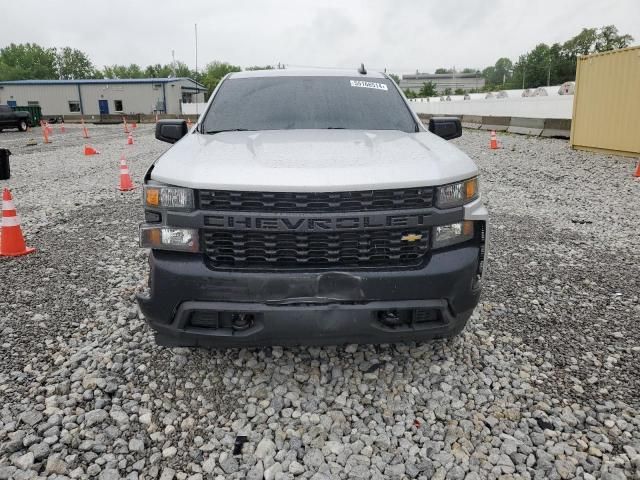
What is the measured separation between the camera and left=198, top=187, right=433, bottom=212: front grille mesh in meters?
2.42

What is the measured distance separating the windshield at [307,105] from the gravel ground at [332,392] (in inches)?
63.7

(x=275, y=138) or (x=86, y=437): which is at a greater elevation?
(x=275, y=138)

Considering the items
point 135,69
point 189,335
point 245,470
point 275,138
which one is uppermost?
point 135,69

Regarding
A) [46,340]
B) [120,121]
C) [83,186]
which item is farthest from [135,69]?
[46,340]

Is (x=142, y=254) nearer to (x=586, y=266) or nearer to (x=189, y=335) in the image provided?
(x=189, y=335)

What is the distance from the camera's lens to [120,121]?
40969 mm

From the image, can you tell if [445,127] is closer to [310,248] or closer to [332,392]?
[310,248]

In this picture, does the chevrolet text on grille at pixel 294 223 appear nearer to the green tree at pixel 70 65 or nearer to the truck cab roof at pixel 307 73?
the truck cab roof at pixel 307 73

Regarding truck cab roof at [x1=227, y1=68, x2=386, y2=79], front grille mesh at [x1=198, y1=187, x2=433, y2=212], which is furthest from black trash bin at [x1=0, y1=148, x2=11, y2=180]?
front grille mesh at [x1=198, y1=187, x2=433, y2=212]

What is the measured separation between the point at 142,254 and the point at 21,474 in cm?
325

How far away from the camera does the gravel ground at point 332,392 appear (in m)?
2.30

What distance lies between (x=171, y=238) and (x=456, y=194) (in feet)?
4.96

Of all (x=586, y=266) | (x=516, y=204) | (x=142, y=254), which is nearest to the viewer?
(x=586, y=266)

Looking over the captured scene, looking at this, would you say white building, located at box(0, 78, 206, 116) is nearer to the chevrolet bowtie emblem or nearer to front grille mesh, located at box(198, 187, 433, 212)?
front grille mesh, located at box(198, 187, 433, 212)
